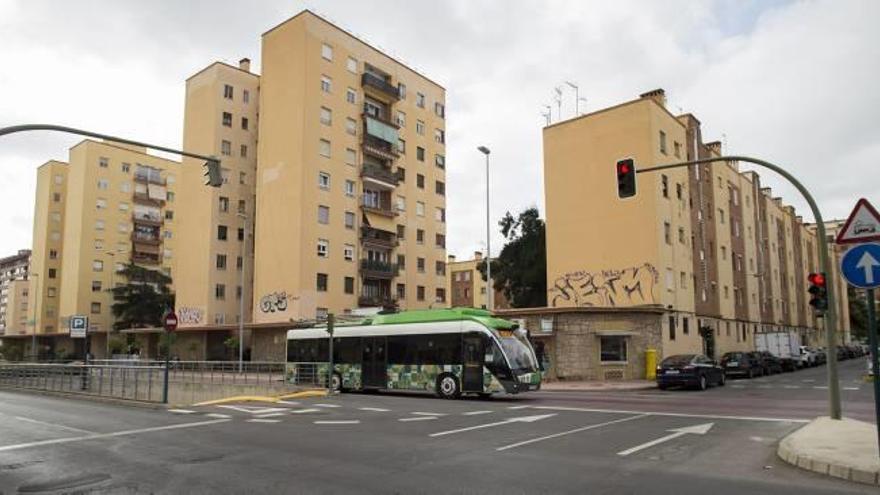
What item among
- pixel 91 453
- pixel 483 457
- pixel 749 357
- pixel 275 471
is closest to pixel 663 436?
pixel 483 457

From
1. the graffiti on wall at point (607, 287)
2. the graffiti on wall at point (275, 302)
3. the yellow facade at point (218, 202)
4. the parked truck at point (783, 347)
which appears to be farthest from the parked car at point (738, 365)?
the yellow facade at point (218, 202)

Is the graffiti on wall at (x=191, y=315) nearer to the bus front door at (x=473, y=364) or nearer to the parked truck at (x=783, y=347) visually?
the bus front door at (x=473, y=364)

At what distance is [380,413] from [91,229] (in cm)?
7097

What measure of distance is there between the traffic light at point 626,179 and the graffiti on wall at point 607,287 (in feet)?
76.4

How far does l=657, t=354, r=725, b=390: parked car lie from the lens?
90.8 ft

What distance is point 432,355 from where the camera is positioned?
78.9 feet

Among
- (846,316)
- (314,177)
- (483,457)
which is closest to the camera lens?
(483,457)

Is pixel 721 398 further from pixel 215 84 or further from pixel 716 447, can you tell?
pixel 215 84

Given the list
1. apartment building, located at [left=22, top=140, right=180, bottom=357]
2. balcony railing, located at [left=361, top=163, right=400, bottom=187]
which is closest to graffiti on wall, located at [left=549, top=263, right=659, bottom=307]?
balcony railing, located at [left=361, top=163, right=400, bottom=187]

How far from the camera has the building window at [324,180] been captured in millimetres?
49994

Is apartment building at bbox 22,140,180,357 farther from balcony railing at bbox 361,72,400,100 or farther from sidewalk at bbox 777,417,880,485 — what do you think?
sidewalk at bbox 777,417,880,485

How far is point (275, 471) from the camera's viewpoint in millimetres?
9227

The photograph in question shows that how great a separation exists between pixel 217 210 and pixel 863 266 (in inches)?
2138

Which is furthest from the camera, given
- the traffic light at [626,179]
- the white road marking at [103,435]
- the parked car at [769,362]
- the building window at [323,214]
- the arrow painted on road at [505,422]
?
the building window at [323,214]
